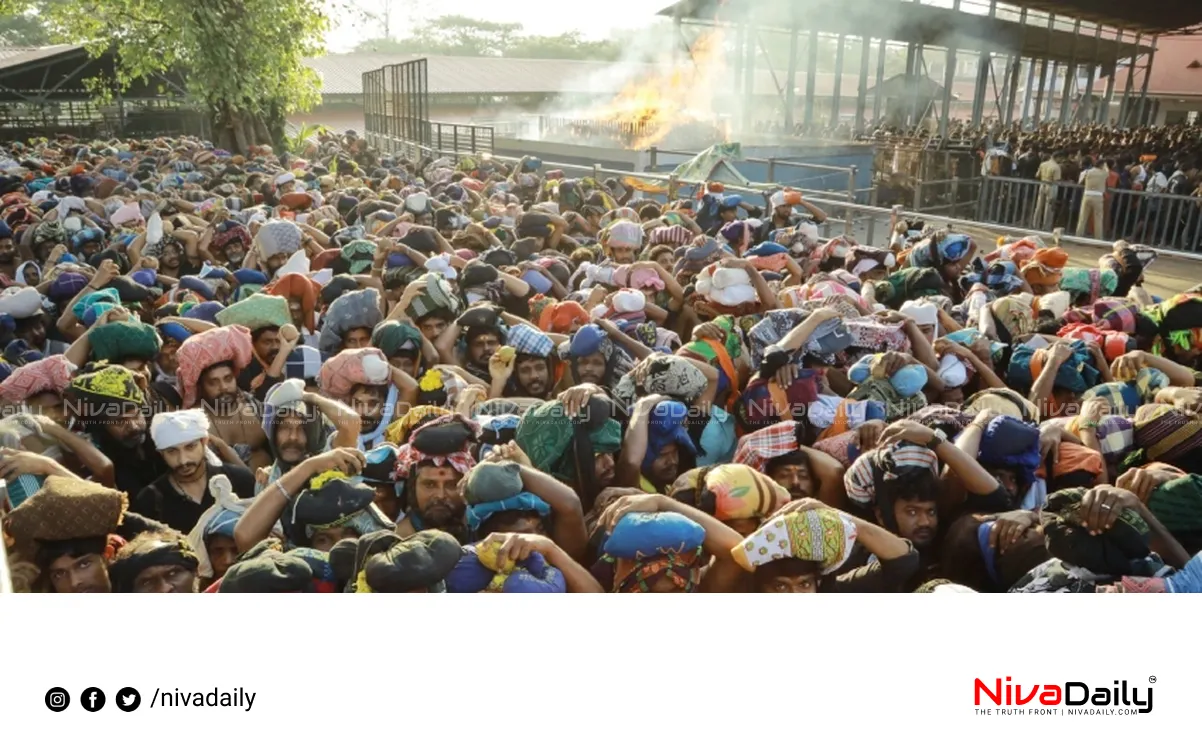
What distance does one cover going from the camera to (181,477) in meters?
3.22

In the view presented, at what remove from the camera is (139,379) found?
361 centimetres

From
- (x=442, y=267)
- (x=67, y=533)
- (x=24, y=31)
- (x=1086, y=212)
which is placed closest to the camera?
(x=67, y=533)

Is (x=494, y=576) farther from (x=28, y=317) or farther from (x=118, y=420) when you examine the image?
(x=28, y=317)

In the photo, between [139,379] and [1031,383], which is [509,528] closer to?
[139,379]

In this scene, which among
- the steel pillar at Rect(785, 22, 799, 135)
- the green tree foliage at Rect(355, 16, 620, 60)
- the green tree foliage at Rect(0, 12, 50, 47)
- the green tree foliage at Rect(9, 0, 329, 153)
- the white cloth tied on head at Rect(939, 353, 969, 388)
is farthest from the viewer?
the green tree foliage at Rect(0, 12, 50, 47)

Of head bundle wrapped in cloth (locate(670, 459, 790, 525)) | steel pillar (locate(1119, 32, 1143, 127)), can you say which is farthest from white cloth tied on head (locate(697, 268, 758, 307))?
steel pillar (locate(1119, 32, 1143, 127))

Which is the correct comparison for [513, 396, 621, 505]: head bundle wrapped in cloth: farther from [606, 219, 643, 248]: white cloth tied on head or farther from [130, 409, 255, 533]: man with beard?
[606, 219, 643, 248]: white cloth tied on head

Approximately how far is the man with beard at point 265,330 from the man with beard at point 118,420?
820mm

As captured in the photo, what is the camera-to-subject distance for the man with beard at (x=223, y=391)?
3732 mm

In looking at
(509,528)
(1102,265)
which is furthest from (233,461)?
(1102,265)

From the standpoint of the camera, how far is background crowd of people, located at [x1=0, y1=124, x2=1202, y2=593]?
2484 mm
